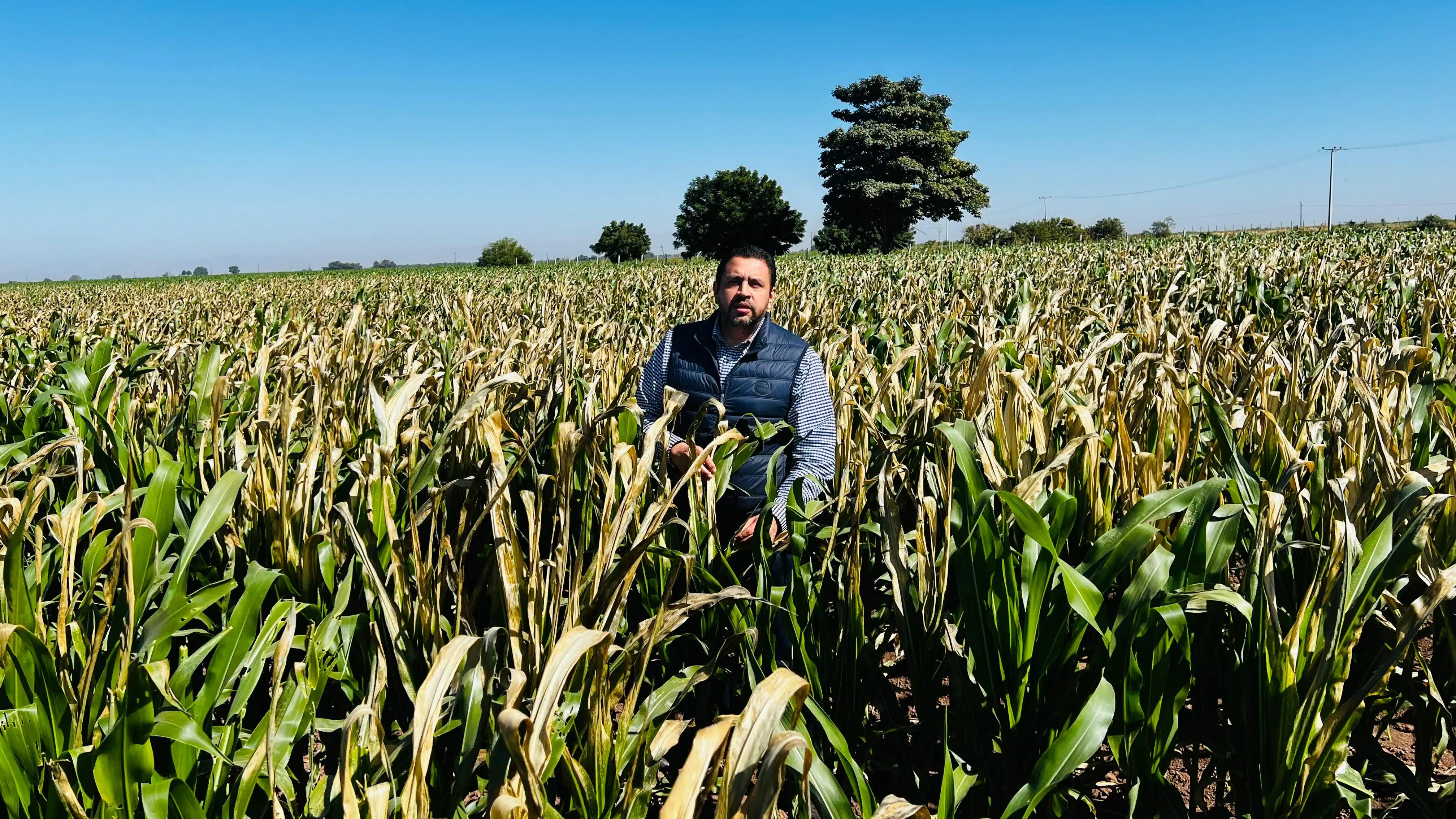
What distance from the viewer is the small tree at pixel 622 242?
293ft

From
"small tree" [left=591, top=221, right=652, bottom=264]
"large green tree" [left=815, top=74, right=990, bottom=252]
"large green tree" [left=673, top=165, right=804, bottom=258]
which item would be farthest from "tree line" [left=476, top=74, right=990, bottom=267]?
"small tree" [left=591, top=221, right=652, bottom=264]

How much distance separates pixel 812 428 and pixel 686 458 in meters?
0.52

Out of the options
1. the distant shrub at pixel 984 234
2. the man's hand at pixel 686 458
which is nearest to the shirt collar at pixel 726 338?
the man's hand at pixel 686 458

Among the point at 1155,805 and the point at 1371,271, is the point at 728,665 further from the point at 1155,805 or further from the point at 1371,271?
the point at 1371,271

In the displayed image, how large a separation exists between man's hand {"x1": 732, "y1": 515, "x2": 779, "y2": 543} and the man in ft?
0.11

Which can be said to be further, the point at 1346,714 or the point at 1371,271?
the point at 1371,271

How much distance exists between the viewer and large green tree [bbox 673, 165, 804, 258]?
234ft

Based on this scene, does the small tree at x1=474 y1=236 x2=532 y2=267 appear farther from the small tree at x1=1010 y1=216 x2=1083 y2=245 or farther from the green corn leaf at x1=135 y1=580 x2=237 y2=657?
the green corn leaf at x1=135 y1=580 x2=237 y2=657

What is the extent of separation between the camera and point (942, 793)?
4.78 ft

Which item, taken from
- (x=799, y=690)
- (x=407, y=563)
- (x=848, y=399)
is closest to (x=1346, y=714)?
(x=799, y=690)

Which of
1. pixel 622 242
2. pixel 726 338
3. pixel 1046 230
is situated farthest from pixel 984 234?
pixel 726 338

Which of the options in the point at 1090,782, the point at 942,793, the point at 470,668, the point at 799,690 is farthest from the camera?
the point at 1090,782

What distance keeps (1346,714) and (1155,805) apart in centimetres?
41

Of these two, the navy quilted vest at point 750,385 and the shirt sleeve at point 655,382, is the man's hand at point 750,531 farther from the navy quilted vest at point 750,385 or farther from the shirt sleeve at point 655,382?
the shirt sleeve at point 655,382
